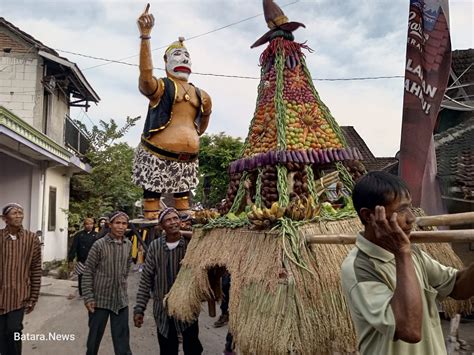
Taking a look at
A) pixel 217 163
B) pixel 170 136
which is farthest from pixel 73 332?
pixel 217 163

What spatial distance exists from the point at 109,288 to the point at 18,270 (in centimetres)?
91

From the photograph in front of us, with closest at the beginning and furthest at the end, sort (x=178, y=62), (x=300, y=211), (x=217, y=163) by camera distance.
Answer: (x=300, y=211), (x=178, y=62), (x=217, y=163)

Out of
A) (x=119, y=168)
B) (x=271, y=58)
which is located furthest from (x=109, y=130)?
(x=271, y=58)

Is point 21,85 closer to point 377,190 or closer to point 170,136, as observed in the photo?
point 170,136

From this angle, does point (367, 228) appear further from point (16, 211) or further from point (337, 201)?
point (16, 211)

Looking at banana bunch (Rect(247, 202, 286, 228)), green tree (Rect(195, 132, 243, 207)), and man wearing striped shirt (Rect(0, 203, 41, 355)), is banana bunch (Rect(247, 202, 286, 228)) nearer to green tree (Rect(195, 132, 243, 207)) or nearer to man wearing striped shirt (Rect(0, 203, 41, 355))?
man wearing striped shirt (Rect(0, 203, 41, 355))

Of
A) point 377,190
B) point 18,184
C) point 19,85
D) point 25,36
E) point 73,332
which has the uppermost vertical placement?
point 25,36

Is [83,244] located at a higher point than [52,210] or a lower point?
lower

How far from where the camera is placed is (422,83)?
14.0 feet

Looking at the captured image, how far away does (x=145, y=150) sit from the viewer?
18.2 feet

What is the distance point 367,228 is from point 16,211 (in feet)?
12.8

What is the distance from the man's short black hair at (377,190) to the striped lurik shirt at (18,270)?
391cm

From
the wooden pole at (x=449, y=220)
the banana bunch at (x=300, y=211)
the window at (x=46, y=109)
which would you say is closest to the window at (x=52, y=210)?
the window at (x=46, y=109)

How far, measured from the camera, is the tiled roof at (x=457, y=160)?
17.1 ft
